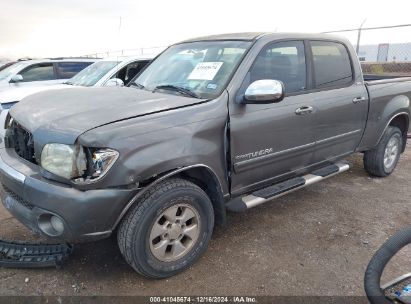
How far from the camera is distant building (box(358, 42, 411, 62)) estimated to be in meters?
13.7

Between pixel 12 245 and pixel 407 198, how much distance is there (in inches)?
171

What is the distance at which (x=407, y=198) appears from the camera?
4.69 meters

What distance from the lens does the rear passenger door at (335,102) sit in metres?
4.00

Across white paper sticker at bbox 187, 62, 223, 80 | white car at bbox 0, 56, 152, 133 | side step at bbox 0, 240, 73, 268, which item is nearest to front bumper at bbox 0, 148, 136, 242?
side step at bbox 0, 240, 73, 268

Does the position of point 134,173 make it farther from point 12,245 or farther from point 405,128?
point 405,128

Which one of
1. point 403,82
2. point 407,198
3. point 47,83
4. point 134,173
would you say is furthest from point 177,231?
point 47,83

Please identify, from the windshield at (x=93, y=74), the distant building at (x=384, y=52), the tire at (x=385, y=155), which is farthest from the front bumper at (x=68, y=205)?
the distant building at (x=384, y=52)

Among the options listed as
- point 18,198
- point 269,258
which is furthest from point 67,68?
point 269,258

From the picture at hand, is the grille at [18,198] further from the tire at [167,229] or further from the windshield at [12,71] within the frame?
the windshield at [12,71]

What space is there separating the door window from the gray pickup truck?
0.01 meters

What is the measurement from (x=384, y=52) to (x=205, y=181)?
1372cm

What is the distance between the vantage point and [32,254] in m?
3.15

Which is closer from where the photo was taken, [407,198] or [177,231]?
[177,231]

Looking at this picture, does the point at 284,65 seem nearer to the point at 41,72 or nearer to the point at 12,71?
the point at 41,72
